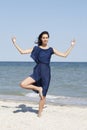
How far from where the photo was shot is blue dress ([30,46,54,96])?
9.89m

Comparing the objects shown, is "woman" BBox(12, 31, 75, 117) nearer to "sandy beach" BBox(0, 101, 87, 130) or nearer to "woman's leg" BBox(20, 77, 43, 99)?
"woman's leg" BBox(20, 77, 43, 99)

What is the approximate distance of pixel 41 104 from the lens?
10.1 metres

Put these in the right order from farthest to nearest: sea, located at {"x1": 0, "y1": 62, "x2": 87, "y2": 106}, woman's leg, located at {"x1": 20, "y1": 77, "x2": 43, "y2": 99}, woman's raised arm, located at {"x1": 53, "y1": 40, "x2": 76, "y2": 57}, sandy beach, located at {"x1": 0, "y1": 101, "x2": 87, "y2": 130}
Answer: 1. sea, located at {"x1": 0, "y1": 62, "x2": 87, "y2": 106}
2. woman's raised arm, located at {"x1": 53, "y1": 40, "x2": 76, "y2": 57}
3. woman's leg, located at {"x1": 20, "y1": 77, "x2": 43, "y2": 99}
4. sandy beach, located at {"x1": 0, "y1": 101, "x2": 87, "y2": 130}

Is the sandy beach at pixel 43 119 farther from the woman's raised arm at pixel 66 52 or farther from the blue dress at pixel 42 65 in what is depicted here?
the woman's raised arm at pixel 66 52

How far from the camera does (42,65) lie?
32.6 ft

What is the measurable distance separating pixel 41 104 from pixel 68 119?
71 centimetres

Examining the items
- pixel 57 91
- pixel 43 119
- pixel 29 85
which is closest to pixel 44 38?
pixel 29 85

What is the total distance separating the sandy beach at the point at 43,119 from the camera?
30.3ft

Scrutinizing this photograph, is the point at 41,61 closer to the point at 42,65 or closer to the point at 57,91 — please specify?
the point at 42,65

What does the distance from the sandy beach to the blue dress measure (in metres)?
0.72

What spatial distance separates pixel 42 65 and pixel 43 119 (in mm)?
1211

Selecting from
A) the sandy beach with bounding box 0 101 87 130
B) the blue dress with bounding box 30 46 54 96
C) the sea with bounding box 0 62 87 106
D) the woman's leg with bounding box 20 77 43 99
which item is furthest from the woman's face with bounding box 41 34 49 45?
the sea with bounding box 0 62 87 106

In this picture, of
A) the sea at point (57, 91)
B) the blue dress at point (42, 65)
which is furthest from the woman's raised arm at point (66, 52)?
the sea at point (57, 91)

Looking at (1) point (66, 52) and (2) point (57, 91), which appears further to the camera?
(2) point (57, 91)
